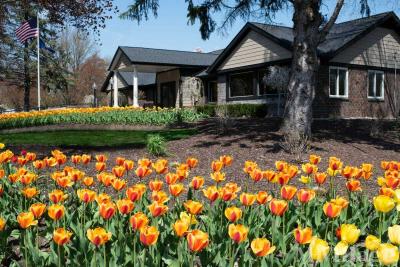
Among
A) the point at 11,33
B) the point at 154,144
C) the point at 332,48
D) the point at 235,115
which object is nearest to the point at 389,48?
the point at 332,48

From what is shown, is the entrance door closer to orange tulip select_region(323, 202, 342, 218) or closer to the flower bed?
the flower bed

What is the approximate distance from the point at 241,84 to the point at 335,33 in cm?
599

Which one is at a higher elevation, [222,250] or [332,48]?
[332,48]

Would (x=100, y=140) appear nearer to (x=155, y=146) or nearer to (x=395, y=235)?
(x=155, y=146)

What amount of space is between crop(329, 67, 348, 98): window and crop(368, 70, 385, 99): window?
7.17 ft

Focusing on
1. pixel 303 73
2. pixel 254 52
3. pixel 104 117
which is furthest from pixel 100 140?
pixel 254 52

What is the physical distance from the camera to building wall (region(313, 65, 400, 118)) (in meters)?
21.3

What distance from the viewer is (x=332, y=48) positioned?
21.3m

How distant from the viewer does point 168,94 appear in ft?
116

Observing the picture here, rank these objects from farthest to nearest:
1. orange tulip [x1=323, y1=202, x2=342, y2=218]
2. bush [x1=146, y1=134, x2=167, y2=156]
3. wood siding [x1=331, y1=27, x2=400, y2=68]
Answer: wood siding [x1=331, y1=27, x2=400, y2=68], bush [x1=146, y1=134, x2=167, y2=156], orange tulip [x1=323, y1=202, x2=342, y2=218]

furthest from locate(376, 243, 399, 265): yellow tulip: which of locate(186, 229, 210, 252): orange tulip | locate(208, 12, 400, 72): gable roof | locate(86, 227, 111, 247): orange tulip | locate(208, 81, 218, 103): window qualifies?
locate(208, 81, 218, 103): window

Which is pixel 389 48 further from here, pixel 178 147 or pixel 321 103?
pixel 178 147

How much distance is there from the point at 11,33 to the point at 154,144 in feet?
120

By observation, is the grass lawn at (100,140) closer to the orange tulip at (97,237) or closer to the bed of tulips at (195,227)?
the bed of tulips at (195,227)
